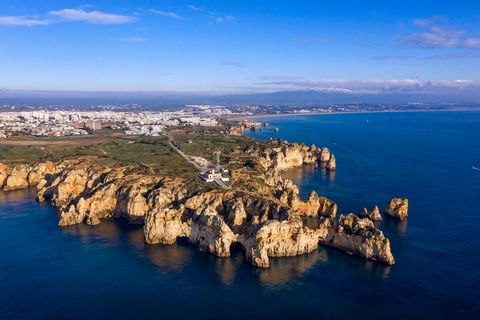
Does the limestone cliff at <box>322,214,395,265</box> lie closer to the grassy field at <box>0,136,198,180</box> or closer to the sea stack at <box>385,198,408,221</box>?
the sea stack at <box>385,198,408,221</box>

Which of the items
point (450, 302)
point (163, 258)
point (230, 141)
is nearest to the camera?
point (450, 302)

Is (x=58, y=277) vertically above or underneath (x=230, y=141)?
underneath

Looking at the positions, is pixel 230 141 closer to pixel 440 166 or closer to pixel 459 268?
pixel 440 166

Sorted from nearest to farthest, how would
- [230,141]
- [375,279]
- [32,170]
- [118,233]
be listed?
[375,279], [118,233], [32,170], [230,141]

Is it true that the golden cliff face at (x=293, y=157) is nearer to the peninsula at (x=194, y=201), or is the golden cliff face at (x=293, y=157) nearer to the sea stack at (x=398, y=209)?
the peninsula at (x=194, y=201)

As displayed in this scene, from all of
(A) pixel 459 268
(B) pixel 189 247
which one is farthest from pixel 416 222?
(B) pixel 189 247

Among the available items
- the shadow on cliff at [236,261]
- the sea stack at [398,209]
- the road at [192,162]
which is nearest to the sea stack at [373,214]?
the sea stack at [398,209]
